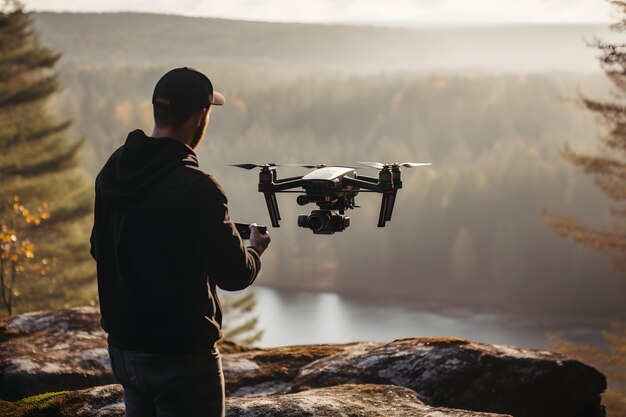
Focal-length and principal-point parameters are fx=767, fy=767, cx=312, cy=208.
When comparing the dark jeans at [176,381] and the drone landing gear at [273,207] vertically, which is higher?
the drone landing gear at [273,207]

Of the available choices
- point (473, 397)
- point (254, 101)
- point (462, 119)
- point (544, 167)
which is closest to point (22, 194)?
point (473, 397)

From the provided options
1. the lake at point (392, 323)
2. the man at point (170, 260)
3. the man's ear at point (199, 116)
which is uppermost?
the man's ear at point (199, 116)

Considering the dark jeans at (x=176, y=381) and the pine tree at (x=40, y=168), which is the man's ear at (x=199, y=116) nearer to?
the dark jeans at (x=176, y=381)

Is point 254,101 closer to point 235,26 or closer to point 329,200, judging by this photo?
point 235,26

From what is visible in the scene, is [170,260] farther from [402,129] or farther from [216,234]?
[402,129]

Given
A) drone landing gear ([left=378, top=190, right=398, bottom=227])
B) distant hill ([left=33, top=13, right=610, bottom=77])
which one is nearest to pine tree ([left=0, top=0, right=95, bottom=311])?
drone landing gear ([left=378, top=190, right=398, bottom=227])

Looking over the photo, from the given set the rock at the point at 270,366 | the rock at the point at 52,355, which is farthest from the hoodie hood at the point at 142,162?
the rock at the point at 52,355
